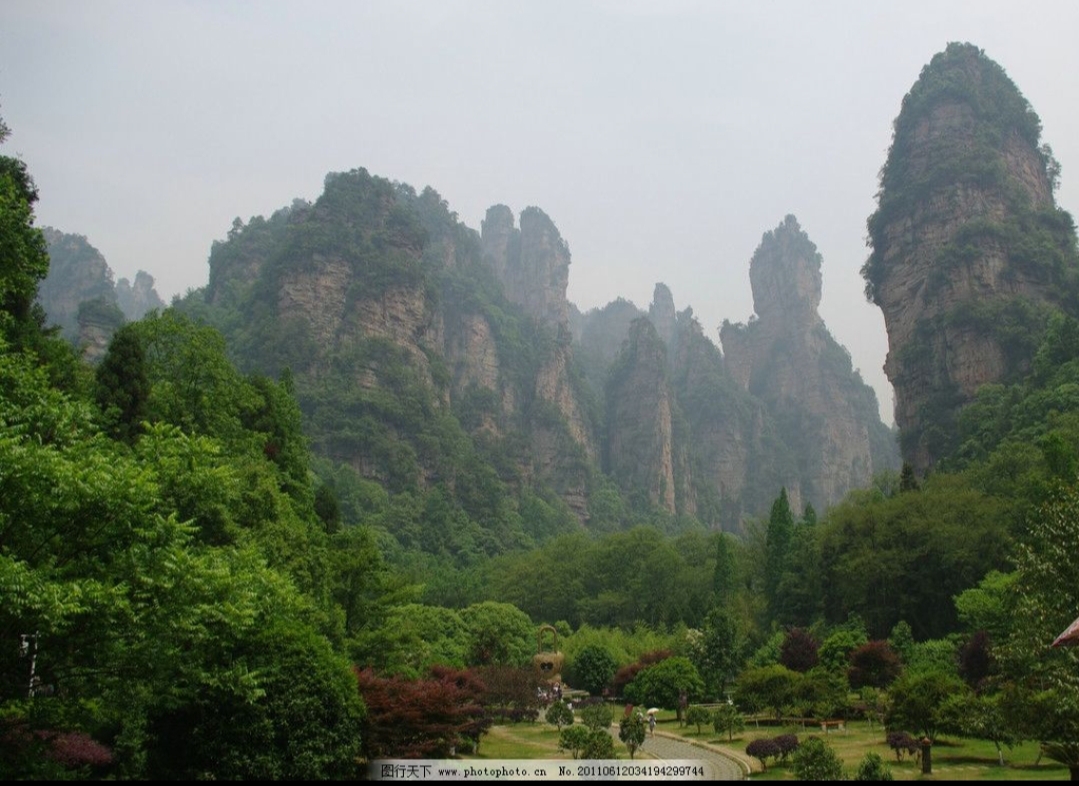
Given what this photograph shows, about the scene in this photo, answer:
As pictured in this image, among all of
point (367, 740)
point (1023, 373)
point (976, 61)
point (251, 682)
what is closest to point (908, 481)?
point (1023, 373)

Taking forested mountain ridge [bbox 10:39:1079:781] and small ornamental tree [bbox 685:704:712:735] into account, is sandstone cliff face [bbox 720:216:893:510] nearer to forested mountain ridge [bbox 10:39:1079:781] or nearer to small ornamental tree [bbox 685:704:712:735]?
forested mountain ridge [bbox 10:39:1079:781]

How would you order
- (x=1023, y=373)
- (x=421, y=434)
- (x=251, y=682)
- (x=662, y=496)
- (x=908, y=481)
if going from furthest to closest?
(x=662, y=496)
(x=421, y=434)
(x=1023, y=373)
(x=908, y=481)
(x=251, y=682)

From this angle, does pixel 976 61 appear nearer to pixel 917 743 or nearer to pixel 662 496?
pixel 662 496

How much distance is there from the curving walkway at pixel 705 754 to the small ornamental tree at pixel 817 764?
194 cm

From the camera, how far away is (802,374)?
6531 inches

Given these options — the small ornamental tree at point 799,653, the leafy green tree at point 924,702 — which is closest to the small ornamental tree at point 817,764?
the leafy green tree at point 924,702

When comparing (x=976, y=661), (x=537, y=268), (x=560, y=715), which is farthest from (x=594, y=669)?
(x=537, y=268)

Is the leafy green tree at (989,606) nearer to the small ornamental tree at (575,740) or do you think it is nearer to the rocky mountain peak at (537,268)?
the small ornamental tree at (575,740)

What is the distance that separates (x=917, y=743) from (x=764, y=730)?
8349mm

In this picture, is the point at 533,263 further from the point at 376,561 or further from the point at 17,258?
the point at 17,258

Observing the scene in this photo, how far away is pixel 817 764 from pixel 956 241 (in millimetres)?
65436

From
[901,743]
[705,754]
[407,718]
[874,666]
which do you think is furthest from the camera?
[874,666]

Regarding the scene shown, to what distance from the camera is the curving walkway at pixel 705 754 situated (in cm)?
2067

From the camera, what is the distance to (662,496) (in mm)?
132750
